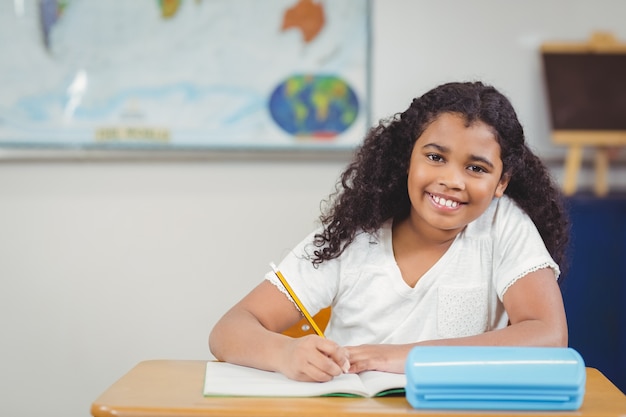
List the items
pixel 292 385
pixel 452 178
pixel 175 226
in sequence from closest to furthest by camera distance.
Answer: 1. pixel 292 385
2. pixel 452 178
3. pixel 175 226

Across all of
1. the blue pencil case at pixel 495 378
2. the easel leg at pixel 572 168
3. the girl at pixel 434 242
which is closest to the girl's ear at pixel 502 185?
the girl at pixel 434 242

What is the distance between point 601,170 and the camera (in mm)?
3139

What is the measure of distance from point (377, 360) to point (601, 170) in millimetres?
1987

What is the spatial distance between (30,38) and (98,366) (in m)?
1.21

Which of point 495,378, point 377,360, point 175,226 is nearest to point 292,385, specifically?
point 377,360

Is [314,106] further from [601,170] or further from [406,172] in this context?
[406,172]

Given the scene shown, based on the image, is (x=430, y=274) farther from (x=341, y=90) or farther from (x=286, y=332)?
(x=341, y=90)

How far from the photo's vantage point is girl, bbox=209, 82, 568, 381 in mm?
1656

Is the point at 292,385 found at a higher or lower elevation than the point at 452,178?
lower

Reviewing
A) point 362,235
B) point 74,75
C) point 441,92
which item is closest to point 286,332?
point 362,235

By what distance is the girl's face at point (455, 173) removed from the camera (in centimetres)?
166

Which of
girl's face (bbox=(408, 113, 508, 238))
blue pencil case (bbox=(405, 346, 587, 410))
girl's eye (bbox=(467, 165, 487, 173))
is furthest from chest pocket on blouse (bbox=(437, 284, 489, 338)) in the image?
blue pencil case (bbox=(405, 346, 587, 410))

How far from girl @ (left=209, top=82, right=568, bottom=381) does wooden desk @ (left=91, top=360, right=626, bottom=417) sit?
0.79 feet

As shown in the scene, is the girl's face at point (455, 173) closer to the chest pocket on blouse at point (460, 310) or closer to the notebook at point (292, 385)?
the chest pocket on blouse at point (460, 310)
